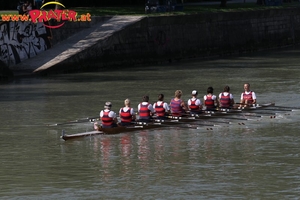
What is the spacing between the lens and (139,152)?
30359 mm

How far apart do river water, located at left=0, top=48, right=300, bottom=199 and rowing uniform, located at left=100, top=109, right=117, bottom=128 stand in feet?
1.42

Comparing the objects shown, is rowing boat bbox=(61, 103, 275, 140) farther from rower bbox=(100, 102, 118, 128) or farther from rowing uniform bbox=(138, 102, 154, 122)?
rowing uniform bbox=(138, 102, 154, 122)

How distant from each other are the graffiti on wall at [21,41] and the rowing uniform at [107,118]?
22318 millimetres

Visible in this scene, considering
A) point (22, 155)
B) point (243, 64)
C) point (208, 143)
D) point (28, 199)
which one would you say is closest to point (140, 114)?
point (208, 143)

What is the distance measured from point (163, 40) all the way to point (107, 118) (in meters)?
29.6

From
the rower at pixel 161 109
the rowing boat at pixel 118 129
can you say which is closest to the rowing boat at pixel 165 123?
the rowing boat at pixel 118 129

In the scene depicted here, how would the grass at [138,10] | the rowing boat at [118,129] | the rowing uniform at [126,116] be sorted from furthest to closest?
the grass at [138,10] → the rowing uniform at [126,116] → the rowing boat at [118,129]

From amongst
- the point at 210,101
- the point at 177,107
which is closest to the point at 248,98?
the point at 210,101

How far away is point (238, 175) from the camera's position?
26734mm

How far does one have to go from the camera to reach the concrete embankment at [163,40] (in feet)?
183

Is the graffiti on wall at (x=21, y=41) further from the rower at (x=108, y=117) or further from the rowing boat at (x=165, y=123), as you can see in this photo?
the rower at (x=108, y=117)

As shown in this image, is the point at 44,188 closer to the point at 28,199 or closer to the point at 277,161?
the point at 28,199

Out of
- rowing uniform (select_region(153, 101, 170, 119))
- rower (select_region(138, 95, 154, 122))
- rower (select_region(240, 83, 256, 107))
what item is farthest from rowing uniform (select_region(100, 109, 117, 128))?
rower (select_region(240, 83, 256, 107))

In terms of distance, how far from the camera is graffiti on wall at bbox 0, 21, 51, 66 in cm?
5466
